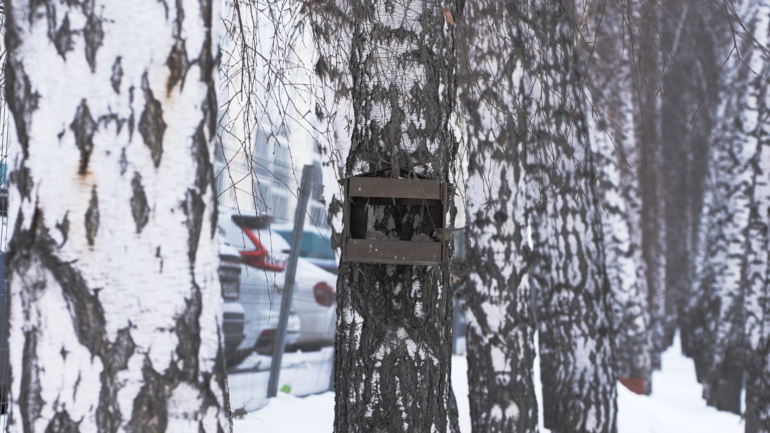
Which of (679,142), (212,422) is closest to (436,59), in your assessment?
(212,422)

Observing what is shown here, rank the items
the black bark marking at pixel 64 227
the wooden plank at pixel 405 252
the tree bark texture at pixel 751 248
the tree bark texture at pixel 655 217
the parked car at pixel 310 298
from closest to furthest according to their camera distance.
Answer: the black bark marking at pixel 64 227, the wooden plank at pixel 405 252, the tree bark texture at pixel 751 248, the parked car at pixel 310 298, the tree bark texture at pixel 655 217

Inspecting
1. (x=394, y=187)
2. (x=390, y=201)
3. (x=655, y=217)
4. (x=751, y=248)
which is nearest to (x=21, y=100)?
(x=394, y=187)

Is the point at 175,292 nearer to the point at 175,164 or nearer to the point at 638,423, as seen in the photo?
the point at 175,164

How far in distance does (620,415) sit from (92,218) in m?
6.26

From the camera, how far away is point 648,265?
1758cm

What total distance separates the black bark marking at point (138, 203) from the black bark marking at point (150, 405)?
0.27 m

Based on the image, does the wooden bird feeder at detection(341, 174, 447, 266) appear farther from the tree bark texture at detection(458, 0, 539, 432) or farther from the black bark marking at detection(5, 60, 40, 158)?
the tree bark texture at detection(458, 0, 539, 432)

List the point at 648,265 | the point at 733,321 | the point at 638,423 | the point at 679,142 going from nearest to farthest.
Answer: the point at 638,423, the point at 733,321, the point at 648,265, the point at 679,142

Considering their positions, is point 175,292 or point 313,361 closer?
point 175,292

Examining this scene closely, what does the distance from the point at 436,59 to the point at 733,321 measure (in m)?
9.02

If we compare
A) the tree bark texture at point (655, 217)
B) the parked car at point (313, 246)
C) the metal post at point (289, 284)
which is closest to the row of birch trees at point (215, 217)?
the metal post at point (289, 284)

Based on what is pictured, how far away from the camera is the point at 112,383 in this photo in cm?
147

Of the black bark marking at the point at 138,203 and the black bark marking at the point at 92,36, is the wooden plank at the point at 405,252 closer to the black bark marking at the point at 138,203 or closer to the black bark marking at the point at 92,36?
the black bark marking at the point at 138,203

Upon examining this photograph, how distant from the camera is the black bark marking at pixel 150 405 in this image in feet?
4.85
